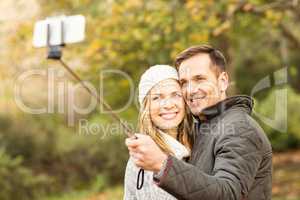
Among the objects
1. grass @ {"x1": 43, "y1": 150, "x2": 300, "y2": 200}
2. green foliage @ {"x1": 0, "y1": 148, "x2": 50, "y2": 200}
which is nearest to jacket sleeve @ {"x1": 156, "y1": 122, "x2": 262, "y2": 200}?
green foliage @ {"x1": 0, "y1": 148, "x2": 50, "y2": 200}

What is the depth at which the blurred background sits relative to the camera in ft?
25.8

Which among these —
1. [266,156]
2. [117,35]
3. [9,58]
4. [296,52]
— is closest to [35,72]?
[9,58]

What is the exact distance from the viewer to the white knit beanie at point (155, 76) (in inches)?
118

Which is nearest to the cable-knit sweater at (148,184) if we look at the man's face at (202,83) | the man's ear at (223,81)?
the man's face at (202,83)

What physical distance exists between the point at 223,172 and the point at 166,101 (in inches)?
34.9

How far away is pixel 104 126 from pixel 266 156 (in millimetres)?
8863

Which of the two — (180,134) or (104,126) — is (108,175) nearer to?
(104,126)

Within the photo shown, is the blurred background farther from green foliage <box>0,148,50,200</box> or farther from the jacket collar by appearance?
the jacket collar

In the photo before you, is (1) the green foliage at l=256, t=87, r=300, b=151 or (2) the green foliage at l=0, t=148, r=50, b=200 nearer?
(2) the green foliage at l=0, t=148, r=50, b=200

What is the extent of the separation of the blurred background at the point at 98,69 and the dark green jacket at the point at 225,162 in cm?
467

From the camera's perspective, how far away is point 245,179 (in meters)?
2.17

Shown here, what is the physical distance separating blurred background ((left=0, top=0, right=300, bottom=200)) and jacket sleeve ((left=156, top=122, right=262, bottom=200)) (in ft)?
16.3
